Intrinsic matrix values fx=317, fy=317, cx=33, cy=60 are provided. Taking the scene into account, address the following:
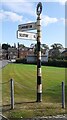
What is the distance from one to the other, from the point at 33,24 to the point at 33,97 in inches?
119

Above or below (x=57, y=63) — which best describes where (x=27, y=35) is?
above

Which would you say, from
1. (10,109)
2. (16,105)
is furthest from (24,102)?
(10,109)

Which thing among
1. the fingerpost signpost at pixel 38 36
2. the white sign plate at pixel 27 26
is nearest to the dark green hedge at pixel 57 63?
the white sign plate at pixel 27 26

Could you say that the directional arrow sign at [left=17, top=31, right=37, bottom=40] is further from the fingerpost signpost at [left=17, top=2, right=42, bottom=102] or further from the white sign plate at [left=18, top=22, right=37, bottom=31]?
the white sign plate at [left=18, top=22, right=37, bottom=31]

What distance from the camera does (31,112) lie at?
9.53 metres

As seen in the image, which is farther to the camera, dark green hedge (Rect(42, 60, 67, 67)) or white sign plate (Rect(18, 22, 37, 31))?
dark green hedge (Rect(42, 60, 67, 67))

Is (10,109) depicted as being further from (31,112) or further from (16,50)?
(16,50)

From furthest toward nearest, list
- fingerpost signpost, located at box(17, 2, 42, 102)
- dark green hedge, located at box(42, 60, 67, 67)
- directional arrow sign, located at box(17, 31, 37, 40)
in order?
1. dark green hedge, located at box(42, 60, 67, 67)
2. fingerpost signpost, located at box(17, 2, 42, 102)
3. directional arrow sign, located at box(17, 31, 37, 40)

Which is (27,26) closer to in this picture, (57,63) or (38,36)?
(38,36)

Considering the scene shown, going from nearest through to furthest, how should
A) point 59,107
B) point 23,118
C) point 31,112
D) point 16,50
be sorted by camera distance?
point 23,118
point 31,112
point 59,107
point 16,50

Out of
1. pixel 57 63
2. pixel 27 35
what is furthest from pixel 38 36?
pixel 57 63

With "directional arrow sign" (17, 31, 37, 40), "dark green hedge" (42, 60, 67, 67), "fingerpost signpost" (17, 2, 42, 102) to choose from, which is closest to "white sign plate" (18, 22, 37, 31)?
"fingerpost signpost" (17, 2, 42, 102)

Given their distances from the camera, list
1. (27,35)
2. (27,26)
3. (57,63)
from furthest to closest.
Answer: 1. (57,63)
2. (27,26)
3. (27,35)

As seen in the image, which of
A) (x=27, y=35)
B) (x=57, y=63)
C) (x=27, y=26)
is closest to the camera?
(x=27, y=35)
